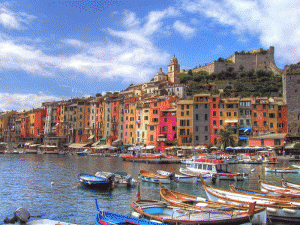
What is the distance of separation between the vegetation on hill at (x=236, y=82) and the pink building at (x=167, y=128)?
33274mm

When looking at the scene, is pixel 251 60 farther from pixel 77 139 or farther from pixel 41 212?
pixel 41 212

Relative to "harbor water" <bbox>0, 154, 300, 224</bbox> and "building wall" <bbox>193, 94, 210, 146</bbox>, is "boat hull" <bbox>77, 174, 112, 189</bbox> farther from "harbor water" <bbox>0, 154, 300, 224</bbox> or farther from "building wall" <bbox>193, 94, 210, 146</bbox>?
"building wall" <bbox>193, 94, 210, 146</bbox>

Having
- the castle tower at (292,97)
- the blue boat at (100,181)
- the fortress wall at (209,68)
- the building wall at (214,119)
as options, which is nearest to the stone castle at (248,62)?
the fortress wall at (209,68)

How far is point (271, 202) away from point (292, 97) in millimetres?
59421

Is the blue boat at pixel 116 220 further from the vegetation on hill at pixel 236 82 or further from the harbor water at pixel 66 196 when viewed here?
the vegetation on hill at pixel 236 82

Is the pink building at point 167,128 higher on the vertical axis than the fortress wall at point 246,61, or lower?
lower

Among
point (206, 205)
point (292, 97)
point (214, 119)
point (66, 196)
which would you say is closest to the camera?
point (206, 205)

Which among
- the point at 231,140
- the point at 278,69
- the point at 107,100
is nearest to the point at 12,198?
the point at 231,140

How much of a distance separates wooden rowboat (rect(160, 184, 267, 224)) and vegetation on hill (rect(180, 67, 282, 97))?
84804 millimetres

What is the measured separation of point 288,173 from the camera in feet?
137

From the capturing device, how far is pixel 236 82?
376 ft

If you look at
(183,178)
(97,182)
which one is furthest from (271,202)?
(97,182)

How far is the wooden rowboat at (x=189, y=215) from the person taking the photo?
14.6 metres

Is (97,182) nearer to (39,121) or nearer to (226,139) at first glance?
(226,139)
